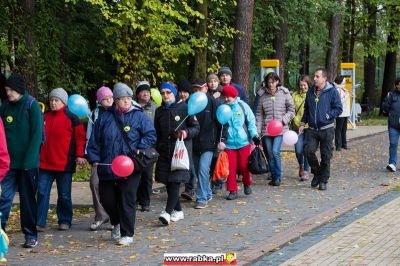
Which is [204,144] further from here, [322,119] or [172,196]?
[322,119]

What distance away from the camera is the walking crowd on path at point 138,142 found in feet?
28.7

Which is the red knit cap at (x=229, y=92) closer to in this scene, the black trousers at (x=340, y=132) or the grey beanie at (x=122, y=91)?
the grey beanie at (x=122, y=91)

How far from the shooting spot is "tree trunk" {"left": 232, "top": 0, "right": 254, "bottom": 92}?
19.5m

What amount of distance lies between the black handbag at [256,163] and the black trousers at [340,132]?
865cm

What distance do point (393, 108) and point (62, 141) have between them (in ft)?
27.1

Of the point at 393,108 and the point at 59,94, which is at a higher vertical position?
the point at 59,94

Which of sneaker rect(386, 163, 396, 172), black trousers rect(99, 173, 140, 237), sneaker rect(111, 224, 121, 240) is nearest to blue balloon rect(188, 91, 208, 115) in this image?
black trousers rect(99, 173, 140, 237)

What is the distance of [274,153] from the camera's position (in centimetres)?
1394

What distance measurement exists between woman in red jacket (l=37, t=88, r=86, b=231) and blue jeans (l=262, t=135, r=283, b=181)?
4742 mm

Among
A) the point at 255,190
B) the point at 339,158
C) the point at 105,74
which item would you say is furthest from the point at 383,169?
the point at 105,74

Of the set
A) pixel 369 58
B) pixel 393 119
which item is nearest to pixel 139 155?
pixel 393 119

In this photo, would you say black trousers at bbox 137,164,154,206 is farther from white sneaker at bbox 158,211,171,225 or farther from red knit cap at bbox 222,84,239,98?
red knit cap at bbox 222,84,239,98

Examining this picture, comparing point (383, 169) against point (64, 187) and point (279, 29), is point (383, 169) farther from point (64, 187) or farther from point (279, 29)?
point (279, 29)

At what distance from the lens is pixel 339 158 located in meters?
18.9
